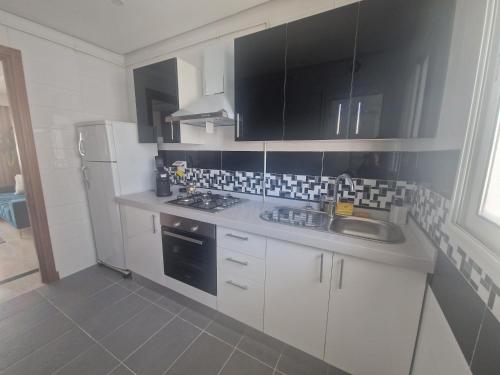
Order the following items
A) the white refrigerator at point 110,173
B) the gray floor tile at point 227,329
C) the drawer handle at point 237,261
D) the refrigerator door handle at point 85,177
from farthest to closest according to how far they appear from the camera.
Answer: the refrigerator door handle at point 85,177
the white refrigerator at point 110,173
the gray floor tile at point 227,329
the drawer handle at point 237,261

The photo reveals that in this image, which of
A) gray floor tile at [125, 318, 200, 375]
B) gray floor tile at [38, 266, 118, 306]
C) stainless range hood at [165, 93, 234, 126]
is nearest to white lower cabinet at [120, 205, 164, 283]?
gray floor tile at [38, 266, 118, 306]

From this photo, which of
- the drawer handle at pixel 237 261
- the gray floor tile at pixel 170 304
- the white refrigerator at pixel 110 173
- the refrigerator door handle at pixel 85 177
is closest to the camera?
the drawer handle at pixel 237 261

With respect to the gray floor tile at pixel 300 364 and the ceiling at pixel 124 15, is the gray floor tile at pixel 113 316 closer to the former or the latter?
the gray floor tile at pixel 300 364

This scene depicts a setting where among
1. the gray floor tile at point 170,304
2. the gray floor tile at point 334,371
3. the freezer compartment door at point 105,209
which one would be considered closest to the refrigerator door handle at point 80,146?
the freezer compartment door at point 105,209

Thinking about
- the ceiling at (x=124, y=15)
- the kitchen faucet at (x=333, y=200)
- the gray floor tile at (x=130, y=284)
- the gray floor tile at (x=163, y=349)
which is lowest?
the gray floor tile at (x=163, y=349)

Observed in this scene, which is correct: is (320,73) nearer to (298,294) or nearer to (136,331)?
(298,294)

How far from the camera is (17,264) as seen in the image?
7.73 ft

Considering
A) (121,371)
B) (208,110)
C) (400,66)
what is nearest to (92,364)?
(121,371)

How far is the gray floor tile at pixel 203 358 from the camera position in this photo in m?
1.27

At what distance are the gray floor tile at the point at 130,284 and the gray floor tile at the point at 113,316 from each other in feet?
0.35

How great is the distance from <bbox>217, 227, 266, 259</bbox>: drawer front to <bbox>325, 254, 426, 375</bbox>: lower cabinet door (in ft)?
1.44

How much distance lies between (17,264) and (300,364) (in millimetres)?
3131

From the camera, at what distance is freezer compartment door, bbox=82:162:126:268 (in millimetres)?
2023

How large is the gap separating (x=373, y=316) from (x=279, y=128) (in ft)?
3.94
